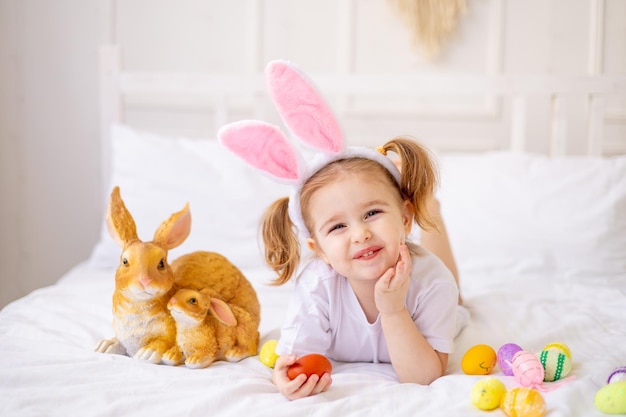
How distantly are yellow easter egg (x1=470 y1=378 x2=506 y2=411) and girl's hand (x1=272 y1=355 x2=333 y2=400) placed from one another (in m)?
0.21

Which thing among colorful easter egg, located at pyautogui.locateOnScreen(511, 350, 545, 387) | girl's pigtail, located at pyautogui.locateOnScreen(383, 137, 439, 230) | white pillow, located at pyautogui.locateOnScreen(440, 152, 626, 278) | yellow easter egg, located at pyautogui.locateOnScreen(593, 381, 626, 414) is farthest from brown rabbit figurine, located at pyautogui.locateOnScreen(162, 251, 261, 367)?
white pillow, located at pyautogui.locateOnScreen(440, 152, 626, 278)

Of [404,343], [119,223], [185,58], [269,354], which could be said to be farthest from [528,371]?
[185,58]

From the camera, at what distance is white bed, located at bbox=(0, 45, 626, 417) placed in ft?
3.03

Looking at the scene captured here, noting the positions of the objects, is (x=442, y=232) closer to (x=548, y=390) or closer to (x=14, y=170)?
(x=548, y=390)

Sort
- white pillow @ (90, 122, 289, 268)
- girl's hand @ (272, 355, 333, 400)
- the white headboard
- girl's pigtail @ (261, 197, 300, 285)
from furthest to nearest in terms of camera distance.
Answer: the white headboard → white pillow @ (90, 122, 289, 268) → girl's pigtail @ (261, 197, 300, 285) → girl's hand @ (272, 355, 333, 400)

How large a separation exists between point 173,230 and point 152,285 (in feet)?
0.50

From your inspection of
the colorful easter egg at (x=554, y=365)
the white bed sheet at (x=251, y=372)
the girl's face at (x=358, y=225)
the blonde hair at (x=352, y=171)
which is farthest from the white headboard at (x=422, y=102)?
the colorful easter egg at (x=554, y=365)

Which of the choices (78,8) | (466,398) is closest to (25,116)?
(78,8)

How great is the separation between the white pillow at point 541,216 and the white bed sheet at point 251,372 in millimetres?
205

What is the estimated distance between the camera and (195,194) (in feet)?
6.26

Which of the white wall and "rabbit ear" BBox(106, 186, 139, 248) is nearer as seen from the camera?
"rabbit ear" BBox(106, 186, 139, 248)

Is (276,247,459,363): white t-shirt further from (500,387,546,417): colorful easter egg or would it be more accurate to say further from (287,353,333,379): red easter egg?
(500,387,546,417): colorful easter egg

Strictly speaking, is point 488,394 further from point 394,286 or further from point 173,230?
point 173,230

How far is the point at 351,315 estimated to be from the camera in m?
1.17
